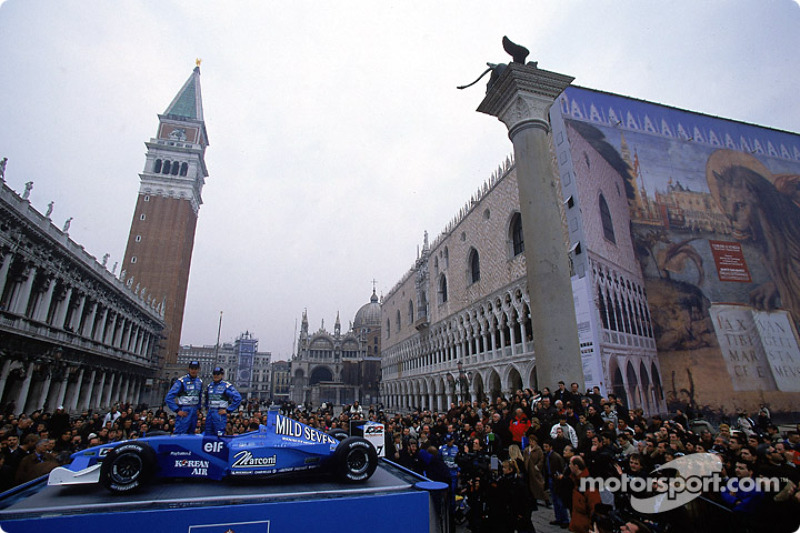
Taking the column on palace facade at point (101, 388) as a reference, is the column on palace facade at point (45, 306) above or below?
above

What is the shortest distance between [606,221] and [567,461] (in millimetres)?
16922

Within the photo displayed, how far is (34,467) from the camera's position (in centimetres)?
638

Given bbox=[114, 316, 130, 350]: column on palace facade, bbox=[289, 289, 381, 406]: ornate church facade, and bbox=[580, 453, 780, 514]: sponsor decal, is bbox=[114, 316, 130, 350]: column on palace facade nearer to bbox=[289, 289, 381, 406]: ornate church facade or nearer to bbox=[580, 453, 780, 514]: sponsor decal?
bbox=[289, 289, 381, 406]: ornate church facade

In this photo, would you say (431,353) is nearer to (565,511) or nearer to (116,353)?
(116,353)

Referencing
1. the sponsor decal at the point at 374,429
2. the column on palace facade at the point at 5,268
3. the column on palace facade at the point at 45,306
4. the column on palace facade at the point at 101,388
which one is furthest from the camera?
the column on palace facade at the point at 101,388

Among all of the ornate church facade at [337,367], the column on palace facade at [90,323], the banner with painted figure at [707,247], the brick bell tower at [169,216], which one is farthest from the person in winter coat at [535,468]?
the ornate church facade at [337,367]

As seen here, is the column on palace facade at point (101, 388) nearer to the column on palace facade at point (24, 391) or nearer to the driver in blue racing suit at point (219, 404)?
the column on palace facade at point (24, 391)

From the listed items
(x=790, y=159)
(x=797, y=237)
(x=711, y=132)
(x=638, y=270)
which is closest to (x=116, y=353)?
(x=638, y=270)

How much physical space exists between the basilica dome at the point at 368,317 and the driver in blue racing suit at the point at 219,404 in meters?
80.5

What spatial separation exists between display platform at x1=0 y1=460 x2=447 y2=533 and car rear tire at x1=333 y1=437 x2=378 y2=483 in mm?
341

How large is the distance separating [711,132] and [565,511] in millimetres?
30919

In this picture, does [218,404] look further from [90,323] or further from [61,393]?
[90,323]

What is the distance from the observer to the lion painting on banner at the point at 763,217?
79.9 feet

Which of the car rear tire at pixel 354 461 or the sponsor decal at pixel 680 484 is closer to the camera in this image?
the car rear tire at pixel 354 461
